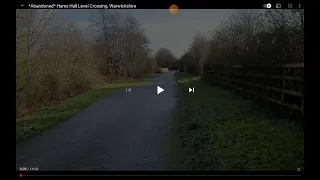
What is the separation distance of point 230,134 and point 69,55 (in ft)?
8.84

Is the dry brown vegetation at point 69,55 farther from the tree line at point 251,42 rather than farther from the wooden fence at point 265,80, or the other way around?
the wooden fence at point 265,80

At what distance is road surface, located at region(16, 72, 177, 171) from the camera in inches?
106

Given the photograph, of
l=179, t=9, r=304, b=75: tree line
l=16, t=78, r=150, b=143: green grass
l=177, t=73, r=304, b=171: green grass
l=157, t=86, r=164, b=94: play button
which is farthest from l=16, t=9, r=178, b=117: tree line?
l=177, t=73, r=304, b=171: green grass

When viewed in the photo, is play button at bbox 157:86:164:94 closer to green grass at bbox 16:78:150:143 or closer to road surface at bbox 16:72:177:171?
road surface at bbox 16:72:177:171

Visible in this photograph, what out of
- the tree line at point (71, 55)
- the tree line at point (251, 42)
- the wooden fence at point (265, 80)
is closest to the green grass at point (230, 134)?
the wooden fence at point (265, 80)

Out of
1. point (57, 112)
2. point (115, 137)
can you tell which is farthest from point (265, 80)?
point (57, 112)

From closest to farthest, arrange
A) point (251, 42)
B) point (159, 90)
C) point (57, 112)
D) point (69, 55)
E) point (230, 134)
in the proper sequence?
point (230, 134)
point (251, 42)
point (159, 90)
point (57, 112)
point (69, 55)

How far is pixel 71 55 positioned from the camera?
4414mm

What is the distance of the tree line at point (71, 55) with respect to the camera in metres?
2.88

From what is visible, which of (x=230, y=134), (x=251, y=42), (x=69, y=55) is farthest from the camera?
(x=69, y=55)

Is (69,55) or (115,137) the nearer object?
(115,137)

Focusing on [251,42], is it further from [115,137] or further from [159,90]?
[115,137]

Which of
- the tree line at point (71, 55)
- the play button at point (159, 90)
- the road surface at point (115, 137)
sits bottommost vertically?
the road surface at point (115, 137)

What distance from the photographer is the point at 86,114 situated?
148 inches
